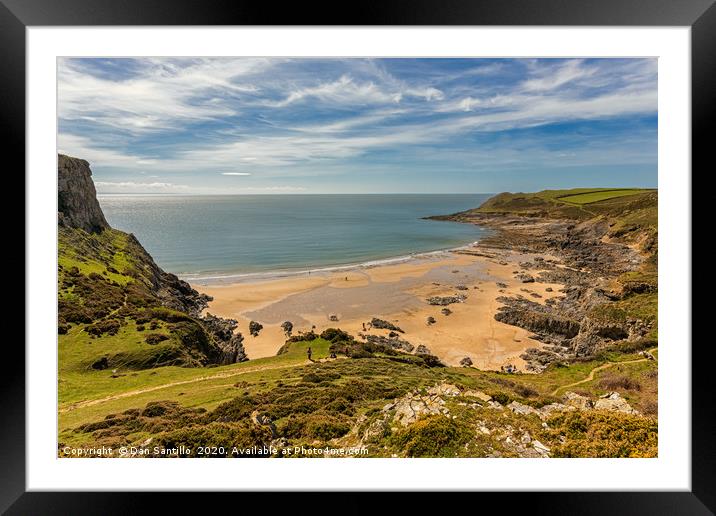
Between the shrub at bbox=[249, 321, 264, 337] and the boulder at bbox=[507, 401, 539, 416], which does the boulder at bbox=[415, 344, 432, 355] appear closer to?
the boulder at bbox=[507, 401, 539, 416]

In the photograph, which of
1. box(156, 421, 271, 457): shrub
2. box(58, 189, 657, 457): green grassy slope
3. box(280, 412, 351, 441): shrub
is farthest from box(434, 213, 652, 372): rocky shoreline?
box(156, 421, 271, 457): shrub

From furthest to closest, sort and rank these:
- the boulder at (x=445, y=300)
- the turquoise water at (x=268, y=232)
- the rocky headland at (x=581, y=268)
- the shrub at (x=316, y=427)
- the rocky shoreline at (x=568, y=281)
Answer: the turquoise water at (x=268, y=232) < the boulder at (x=445, y=300) < the rocky shoreline at (x=568, y=281) < the rocky headland at (x=581, y=268) < the shrub at (x=316, y=427)

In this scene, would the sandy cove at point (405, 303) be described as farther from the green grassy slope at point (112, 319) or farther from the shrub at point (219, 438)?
the shrub at point (219, 438)

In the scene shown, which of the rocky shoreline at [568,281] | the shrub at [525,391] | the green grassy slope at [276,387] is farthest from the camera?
the rocky shoreline at [568,281]

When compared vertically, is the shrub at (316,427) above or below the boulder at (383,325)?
below

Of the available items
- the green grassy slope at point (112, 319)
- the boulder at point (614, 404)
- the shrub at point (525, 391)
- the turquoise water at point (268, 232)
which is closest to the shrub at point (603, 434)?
the boulder at point (614, 404)

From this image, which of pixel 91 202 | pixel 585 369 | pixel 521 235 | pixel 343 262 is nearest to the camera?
pixel 585 369

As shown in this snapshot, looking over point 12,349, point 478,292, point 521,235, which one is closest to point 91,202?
point 12,349

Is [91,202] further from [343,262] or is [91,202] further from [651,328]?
[651,328]
